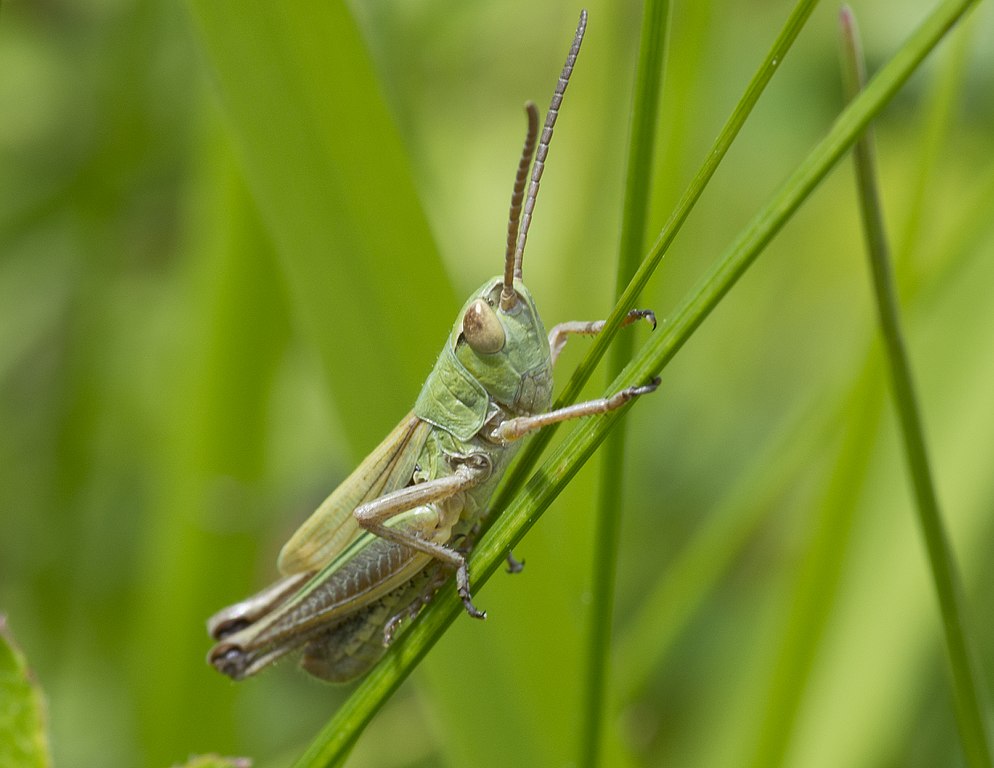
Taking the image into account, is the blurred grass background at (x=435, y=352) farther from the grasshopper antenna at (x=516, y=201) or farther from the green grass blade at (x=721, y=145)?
the green grass blade at (x=721, y=145)

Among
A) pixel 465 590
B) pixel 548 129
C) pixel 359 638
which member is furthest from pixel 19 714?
pixel 548 129

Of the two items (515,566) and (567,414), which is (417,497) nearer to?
(515,566)

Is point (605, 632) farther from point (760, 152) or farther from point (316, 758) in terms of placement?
point (760, 152)

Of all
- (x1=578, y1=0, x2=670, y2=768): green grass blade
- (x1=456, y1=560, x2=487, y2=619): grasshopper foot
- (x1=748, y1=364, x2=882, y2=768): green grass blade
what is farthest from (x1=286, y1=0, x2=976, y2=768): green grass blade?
(x1=748, y1=364, x2=882, y2=768): green grass blade

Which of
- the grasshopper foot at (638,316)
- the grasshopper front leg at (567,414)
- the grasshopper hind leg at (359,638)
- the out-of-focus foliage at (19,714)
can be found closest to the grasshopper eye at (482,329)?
the grasshopper front leg at (567,414)

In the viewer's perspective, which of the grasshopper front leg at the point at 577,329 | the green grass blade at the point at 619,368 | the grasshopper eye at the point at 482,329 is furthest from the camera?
the grasshopper eye at the point at 482,329

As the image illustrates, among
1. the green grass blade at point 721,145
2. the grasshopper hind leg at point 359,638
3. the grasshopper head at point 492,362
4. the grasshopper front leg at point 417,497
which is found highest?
the green grass blade at point 721,145

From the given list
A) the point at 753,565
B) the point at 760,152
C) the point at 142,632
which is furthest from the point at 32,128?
the point at 753,565

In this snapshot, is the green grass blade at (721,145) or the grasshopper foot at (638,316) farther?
the grasshopper foot at (638,316)
